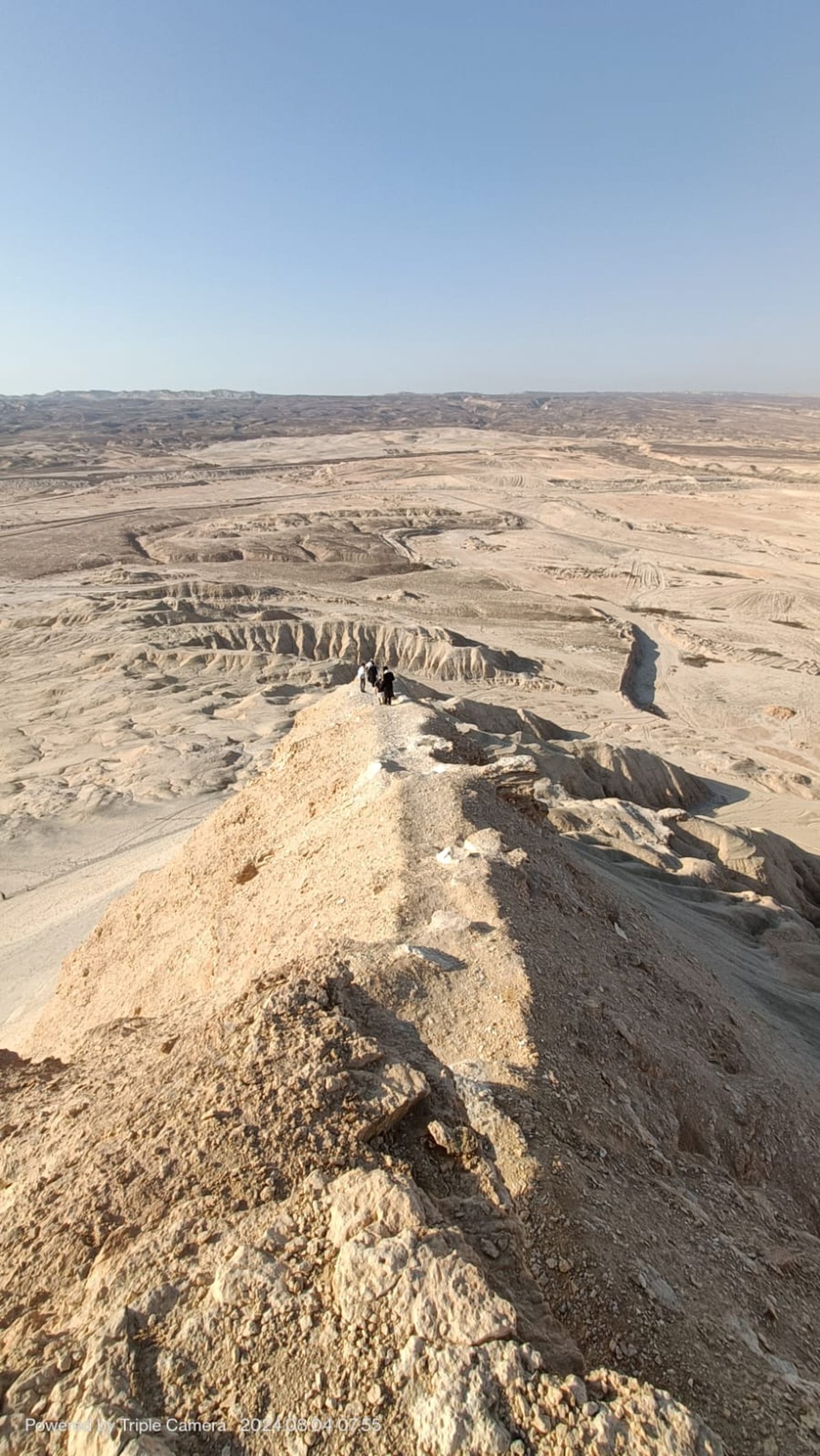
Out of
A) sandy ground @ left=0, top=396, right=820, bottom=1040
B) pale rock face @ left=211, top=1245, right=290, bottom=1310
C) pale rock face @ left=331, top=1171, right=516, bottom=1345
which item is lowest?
sandy ground @ left=0, top=396, right=820, bottom=1040

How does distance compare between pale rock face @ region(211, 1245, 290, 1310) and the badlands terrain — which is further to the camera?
pale rock face @ region(211, 1245, 290, 1310)

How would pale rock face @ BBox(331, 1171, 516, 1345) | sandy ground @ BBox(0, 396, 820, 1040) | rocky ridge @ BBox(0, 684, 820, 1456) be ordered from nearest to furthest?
rocky ridge @ BBox(0, 684, 820, 1456) → pale rock face @ BBox(331, 1171, 516, 1345) → sandy ground @ BBox(0, 396, 820, 1040)

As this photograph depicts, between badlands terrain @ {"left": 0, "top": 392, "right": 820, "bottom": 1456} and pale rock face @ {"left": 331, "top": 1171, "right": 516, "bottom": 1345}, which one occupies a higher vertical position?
pale rock face @ {"left": 331, "top": 1171, "right": 516, "bottom": 1345}

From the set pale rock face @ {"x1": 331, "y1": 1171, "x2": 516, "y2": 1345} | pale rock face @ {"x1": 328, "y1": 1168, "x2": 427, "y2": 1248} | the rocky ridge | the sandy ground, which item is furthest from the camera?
the sandy ground

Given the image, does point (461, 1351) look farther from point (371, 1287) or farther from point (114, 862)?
point (114, 862)

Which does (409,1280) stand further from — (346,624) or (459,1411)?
(346,624)

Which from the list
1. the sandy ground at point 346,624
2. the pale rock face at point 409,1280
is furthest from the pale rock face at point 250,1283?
the sandy ground at point 346,624

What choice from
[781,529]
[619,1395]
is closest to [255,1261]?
[619,1395]

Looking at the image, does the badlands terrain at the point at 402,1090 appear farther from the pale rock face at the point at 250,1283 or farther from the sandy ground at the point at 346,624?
the sandy ground at the point at 346,624

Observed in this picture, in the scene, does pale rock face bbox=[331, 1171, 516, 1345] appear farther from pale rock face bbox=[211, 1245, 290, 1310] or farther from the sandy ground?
the sandy ground

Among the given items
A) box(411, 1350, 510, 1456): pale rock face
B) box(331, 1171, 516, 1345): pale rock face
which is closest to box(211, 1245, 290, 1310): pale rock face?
box(331, 1171, 516, 1345): pale rock face
